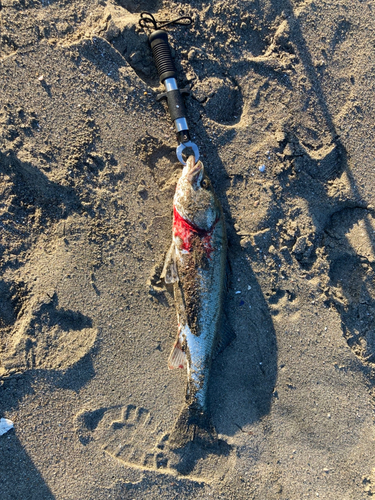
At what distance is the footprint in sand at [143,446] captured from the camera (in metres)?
3.79

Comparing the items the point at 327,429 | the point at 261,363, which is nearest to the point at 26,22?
the point at 261,363

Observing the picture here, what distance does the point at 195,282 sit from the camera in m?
3.63

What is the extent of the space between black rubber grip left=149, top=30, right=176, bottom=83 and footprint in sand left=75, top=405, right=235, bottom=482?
3965mm

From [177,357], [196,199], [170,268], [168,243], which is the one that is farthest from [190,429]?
[196,199]

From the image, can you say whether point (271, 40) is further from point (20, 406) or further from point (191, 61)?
point (20, 406)

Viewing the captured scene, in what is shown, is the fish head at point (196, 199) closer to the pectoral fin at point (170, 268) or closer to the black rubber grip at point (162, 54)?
the pectoral fin at point (170, 268)

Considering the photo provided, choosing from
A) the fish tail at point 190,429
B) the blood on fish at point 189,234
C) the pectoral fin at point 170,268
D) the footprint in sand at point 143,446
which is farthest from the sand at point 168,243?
the blood on fish at point 189,234

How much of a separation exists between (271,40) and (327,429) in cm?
493

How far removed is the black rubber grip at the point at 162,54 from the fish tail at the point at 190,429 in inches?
155

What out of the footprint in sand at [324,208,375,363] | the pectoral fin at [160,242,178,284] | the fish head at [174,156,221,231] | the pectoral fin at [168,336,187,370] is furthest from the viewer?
the footprint in sand at [324,208,375,363]

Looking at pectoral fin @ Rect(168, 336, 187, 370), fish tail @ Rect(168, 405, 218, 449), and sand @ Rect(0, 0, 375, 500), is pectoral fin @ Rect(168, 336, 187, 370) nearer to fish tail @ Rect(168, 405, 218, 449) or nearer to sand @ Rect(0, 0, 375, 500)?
sand @ Rect(0, 0, 375, 500)

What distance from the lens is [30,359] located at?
12.2 feet

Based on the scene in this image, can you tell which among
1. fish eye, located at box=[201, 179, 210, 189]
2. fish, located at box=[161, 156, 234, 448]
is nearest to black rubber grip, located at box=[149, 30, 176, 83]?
fish, located at box=[161, 156, 234, 448]

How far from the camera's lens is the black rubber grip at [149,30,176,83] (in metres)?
3.65
